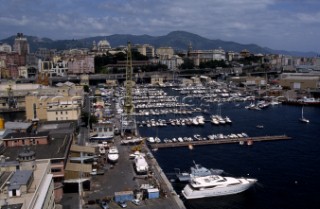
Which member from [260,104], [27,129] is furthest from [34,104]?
[260,104]

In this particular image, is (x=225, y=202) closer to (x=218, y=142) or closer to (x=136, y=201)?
(x=136, y=201)

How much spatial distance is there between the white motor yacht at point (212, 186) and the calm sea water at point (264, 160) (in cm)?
18

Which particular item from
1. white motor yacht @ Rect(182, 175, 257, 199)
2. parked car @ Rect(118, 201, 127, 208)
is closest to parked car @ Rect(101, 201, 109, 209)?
parked car @ Rect(118, 201, 127, 208)

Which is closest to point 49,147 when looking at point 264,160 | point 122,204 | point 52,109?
point 122,204

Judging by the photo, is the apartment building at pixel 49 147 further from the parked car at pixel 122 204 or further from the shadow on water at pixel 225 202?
the shadow on water at pixel 225 202

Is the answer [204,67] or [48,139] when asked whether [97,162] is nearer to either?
[48,139]

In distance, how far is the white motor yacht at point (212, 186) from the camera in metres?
12.0

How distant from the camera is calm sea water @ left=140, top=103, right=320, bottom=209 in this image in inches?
473

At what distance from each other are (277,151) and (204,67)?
4164cm

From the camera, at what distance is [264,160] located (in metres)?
16.0

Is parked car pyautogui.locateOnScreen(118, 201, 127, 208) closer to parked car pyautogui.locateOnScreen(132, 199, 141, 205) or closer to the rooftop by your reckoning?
parked car pyautogui.locateOnScreen(132, 199, 141, 205)

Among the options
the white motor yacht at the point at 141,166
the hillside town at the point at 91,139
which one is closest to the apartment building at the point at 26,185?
the hillside town at the point at 91,139

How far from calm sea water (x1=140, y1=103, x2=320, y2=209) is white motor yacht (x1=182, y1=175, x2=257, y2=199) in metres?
0.18

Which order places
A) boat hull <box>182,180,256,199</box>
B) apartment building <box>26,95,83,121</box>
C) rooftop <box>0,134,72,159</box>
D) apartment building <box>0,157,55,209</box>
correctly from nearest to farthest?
apartment building <box>0,157,55,209</box>
rooftop <box>0,134,72,159</box>
boat hull <box>182,180,256,199</box>
apartment building <box>26,95,83,121</box>
